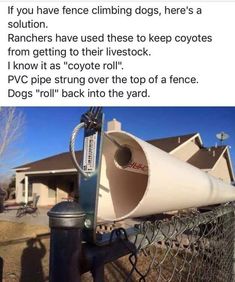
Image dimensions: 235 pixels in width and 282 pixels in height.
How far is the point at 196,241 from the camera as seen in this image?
221cm

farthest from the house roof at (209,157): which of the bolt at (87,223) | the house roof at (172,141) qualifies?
the bolt at (87,223)

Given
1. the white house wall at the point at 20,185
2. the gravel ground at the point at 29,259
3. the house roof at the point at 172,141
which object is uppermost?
the house roof at the point at 172,141

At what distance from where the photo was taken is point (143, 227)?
1279 mm

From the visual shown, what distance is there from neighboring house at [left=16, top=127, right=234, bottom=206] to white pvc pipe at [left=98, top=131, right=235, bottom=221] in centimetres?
1657

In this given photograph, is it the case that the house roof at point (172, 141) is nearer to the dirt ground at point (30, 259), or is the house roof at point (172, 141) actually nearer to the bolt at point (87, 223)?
the dirt ground at point (30, 259)

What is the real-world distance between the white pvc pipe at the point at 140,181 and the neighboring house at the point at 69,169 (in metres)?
16.6

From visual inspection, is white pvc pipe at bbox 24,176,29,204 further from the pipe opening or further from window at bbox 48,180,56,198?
the pipe opening

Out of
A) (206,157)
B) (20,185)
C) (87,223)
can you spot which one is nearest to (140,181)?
(87,223)

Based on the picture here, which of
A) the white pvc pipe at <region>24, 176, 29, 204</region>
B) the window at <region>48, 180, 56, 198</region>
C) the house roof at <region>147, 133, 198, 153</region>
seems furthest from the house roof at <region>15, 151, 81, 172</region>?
the house roof at <region>147, 133, 198, 153</region>

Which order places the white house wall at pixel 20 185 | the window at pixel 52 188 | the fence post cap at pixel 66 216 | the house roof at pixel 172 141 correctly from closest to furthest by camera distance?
the fence post cap at pixel 66 216
the house roof at pixel 172 141
the window at pixel 52 188
the white house wall at pixel 20 185

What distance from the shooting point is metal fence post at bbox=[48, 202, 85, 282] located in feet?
2.91

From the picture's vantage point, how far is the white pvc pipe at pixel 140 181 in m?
0.99

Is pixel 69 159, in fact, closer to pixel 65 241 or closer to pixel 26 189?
pixel 26 189

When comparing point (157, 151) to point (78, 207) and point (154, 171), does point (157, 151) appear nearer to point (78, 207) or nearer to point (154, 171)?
point (154, 171)
